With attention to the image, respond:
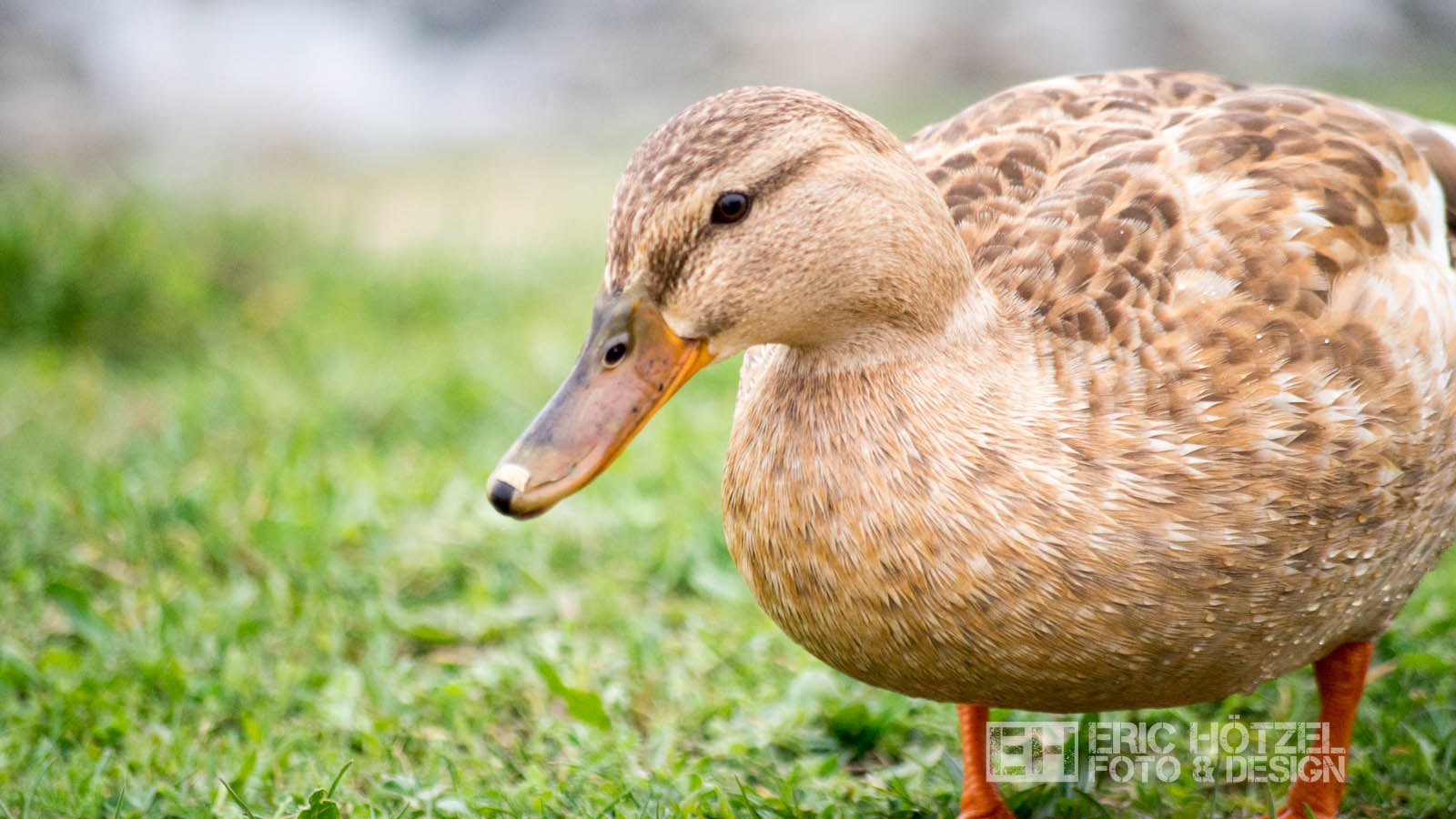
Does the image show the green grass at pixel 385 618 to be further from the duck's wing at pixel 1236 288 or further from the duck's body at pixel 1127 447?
the duck's wing at pixel 1236 288

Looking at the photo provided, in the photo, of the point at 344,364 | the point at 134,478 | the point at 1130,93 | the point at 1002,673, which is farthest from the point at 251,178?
the point at 1002,673

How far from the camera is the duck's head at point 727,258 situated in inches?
84.6

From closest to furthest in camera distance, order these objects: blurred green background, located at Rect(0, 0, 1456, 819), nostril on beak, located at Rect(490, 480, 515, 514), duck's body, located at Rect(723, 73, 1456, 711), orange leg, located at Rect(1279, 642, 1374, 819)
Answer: nostril on beak, located at Rect(490, 480, 515, 514)
duck's body, located at Rect(723, 73, 1456, 711)
orange leg, located at Rect(1279, 642, 1374, 819)
blurred green background, located at Rect(0, 0, 1456, 819)

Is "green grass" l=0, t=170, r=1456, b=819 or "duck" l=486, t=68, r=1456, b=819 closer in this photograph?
"duck" l=486, t=68, r=1456, b=819

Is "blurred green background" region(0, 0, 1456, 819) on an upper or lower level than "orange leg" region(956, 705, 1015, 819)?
lower

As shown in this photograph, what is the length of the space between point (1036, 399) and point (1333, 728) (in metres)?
1.20

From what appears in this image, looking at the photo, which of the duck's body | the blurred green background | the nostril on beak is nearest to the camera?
the nostril on beak

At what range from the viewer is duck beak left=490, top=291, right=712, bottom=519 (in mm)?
2184

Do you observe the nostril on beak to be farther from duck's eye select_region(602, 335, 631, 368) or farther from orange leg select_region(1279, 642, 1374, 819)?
orange leg select_region(1279, 642, 1374, 819)

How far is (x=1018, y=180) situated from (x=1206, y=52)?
359 inches

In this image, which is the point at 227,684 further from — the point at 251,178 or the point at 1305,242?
the point at 251,178

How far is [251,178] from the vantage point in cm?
833

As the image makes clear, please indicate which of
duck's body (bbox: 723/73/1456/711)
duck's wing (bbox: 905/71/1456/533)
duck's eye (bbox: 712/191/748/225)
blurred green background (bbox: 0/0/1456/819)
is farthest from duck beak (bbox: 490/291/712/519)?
blurred green background (bbox: 0/0/1456/819)

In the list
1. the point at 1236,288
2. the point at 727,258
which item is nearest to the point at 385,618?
the point at 727,258
